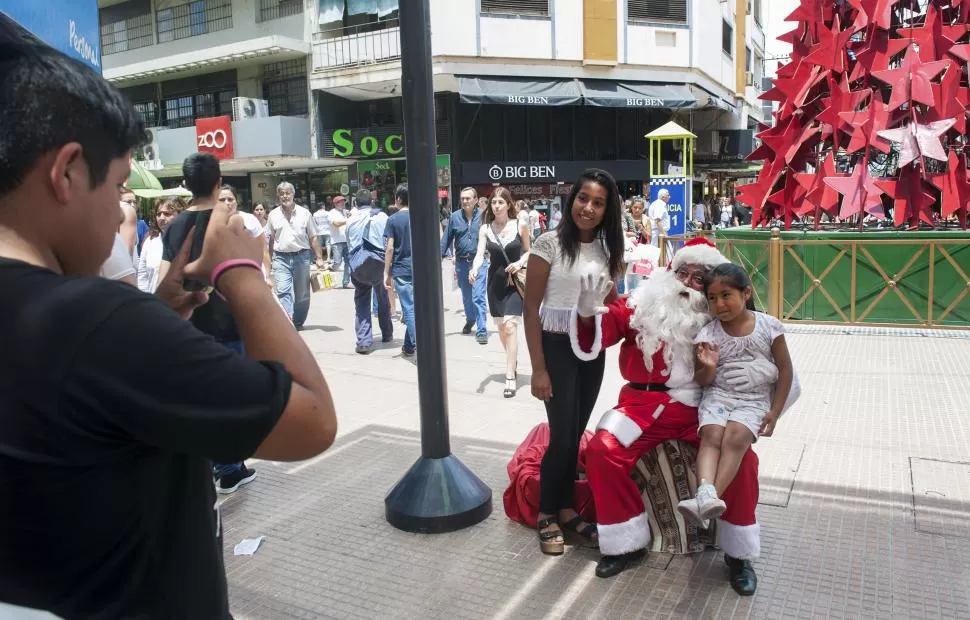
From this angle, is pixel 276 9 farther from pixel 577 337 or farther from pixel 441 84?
pixel 577 337

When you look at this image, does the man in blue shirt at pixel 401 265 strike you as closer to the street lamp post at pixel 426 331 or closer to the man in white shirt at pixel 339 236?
the street lamp post at pixel 426 331

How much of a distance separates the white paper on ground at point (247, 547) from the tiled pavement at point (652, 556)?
45 mm

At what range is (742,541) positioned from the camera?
3.25 meters

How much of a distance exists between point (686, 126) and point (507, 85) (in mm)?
9210

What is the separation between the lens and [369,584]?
3.42m

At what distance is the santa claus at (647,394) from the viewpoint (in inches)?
134

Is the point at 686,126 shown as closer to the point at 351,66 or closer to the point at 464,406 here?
the point at 351,66

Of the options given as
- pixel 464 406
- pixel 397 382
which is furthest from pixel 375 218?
pixel 464 406

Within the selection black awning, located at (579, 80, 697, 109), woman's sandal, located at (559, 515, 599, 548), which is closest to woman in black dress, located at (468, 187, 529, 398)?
woman's sandal, located at (559, 515, 599, 548)

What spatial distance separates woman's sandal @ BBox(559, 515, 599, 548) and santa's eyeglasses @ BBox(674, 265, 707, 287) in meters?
1.22

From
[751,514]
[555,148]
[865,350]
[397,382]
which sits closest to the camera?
[751,514]

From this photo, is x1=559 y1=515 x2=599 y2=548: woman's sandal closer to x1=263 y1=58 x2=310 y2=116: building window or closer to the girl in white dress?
the girl in white dress

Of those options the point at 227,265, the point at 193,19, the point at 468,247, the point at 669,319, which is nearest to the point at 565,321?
the point at 669,319

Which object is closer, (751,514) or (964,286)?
(751,514)
